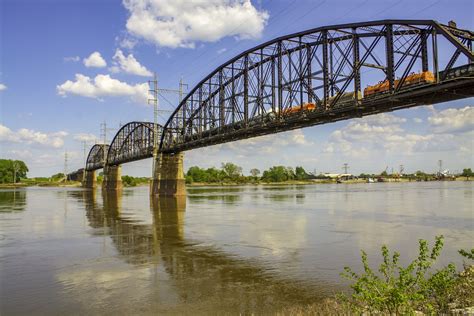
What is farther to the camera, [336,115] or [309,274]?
[336,115]

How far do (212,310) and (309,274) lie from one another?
5896 millimetres

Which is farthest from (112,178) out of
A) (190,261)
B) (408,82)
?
(190,261)

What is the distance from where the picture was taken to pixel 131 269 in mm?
17844

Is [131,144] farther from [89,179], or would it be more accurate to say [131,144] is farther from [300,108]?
[300,108]

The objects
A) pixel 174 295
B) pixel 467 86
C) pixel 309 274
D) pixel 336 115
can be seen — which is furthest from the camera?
pixel 336 115

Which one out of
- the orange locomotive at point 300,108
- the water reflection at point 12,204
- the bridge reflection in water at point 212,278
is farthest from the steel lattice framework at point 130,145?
the bridge reflection in water at point 212,278

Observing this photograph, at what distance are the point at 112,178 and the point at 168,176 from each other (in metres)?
70.9

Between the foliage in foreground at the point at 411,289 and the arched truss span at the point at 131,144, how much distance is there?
96693mm

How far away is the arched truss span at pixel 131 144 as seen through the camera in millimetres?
113787

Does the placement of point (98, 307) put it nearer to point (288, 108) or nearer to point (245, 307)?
point (245, 307)

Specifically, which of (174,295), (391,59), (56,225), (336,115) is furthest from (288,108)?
(174,295)

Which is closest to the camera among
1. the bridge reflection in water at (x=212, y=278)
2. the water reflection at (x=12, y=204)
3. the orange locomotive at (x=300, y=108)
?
the bridge reflection in water at (x=212, y=278)

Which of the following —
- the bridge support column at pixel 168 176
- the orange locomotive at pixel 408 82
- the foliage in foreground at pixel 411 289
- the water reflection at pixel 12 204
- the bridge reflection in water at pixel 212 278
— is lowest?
the bridge reflection in water at pixel 212 278

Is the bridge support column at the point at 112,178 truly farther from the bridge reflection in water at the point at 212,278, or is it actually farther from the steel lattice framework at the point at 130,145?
the bridge reflection in water at the point at 212,278
